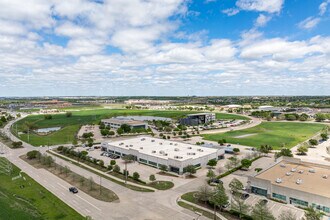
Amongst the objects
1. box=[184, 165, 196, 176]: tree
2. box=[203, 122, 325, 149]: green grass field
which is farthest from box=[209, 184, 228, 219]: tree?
box=[203, 122, 325, 149]: green grass field

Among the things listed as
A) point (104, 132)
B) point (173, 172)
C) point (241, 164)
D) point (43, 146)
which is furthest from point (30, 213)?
point (104, 132)

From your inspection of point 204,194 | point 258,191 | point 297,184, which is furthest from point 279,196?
point 204,194

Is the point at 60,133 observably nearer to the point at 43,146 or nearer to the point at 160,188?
the point at 43,146

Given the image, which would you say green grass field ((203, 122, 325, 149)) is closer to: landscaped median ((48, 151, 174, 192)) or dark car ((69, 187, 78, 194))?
landscaped median ((48, 151, 174, 192))

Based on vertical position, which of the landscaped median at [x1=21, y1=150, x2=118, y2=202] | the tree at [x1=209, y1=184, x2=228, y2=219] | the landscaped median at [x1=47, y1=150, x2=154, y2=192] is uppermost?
the tree at [x1=209, y1=184, x2=228, y2=219]

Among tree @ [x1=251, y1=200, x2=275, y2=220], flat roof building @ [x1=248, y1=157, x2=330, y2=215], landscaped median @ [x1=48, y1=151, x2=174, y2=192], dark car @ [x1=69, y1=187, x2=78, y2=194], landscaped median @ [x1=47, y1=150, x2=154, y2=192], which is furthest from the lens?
landscaped median @ [x1=48, y1=151, x2=174, y2=192]

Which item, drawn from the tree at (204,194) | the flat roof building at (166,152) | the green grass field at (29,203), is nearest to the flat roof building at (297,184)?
the tree at (204,194)
